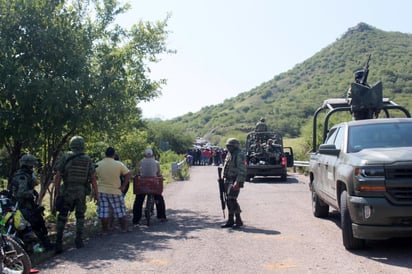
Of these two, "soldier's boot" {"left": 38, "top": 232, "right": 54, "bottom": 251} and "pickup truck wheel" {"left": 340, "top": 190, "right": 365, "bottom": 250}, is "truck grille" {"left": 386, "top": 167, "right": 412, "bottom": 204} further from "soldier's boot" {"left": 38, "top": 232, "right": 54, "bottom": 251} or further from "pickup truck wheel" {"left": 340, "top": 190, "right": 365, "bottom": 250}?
"soldier's boot" {"left": 38, "top": 232, "right": 54, "bottom": 251}

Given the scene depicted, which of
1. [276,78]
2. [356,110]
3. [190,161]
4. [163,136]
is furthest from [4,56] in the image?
[276,78]

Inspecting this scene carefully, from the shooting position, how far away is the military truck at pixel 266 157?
71.5 ft

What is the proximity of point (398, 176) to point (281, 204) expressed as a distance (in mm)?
6746

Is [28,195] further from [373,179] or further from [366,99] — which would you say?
[366,99]

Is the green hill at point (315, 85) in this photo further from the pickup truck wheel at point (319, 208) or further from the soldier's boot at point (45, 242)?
the soldier's boot at point (45, 242)

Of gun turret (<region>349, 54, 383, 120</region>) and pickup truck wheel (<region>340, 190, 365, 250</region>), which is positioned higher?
gun turret (<region>349, 54, 383, 120</region>)

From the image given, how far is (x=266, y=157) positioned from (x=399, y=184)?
50.7 feet

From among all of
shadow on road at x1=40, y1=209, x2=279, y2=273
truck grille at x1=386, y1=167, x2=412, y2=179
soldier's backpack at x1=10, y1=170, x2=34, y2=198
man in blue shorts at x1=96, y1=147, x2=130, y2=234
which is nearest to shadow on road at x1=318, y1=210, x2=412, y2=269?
truck grille at x1=386, y1=167, x2=412, y2=179

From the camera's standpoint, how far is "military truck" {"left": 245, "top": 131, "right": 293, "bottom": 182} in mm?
21797

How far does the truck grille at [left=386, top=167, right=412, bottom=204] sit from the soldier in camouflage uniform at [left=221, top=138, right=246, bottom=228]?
141 inches

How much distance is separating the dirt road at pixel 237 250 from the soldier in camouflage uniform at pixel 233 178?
32 cm

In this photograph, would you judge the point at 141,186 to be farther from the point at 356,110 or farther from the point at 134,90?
the point at 356,110

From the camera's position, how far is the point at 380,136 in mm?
8203

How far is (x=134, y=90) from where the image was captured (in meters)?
13.6
